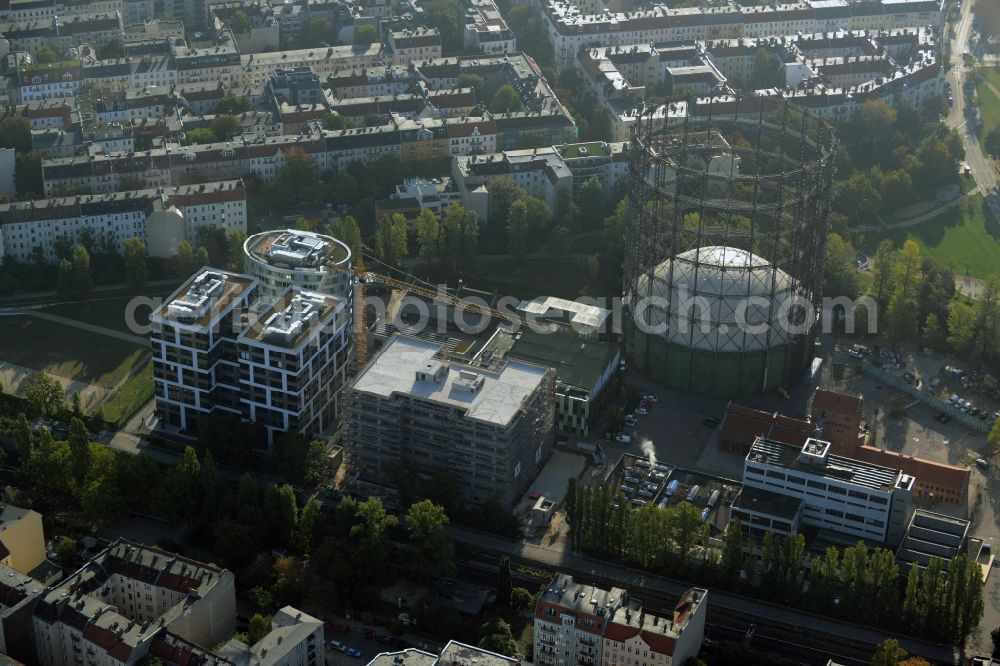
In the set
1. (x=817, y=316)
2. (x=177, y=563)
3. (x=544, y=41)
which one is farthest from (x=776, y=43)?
(x=177, y=563)

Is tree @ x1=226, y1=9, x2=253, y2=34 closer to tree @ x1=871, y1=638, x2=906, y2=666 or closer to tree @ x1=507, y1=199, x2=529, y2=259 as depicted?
tree @ x1=507, y1=199, x2=529, y2=259

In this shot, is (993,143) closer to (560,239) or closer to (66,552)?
(560,239)

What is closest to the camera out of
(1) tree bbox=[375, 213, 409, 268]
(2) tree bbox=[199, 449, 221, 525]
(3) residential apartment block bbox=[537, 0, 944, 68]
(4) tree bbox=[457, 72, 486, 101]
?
(2) tree bbox=[199, 449, 221, 525]

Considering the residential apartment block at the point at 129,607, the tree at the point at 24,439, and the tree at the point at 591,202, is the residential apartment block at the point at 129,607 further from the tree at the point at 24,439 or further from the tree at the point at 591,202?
the tree at the point at 591,202

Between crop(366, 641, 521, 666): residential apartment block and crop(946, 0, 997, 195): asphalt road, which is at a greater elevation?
crop(946, 0, 997, 195): asphalt road

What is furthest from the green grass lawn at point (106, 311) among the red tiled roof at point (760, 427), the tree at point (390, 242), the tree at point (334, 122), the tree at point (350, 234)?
the red tiled roof at point (760, 427)

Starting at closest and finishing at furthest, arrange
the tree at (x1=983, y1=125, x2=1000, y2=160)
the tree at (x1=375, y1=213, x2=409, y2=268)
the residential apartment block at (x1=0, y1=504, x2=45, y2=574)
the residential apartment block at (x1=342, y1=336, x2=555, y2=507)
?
the residential apartment block at (x1=0, y1=504, x2=45, y2=574)
the residential apartment block at (x1=342, y1=336, x2=555, y2=507)
the tree at (x1=375, y1=213, x2=409, y2=268)
the tree at (x1=983, y1=125, x2=1000, y2=160)

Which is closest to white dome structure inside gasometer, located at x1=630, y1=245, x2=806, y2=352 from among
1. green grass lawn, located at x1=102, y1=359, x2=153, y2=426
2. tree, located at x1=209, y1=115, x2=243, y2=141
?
green grass lawn, located at x1=102, y1=359, x2=153, y2=426
